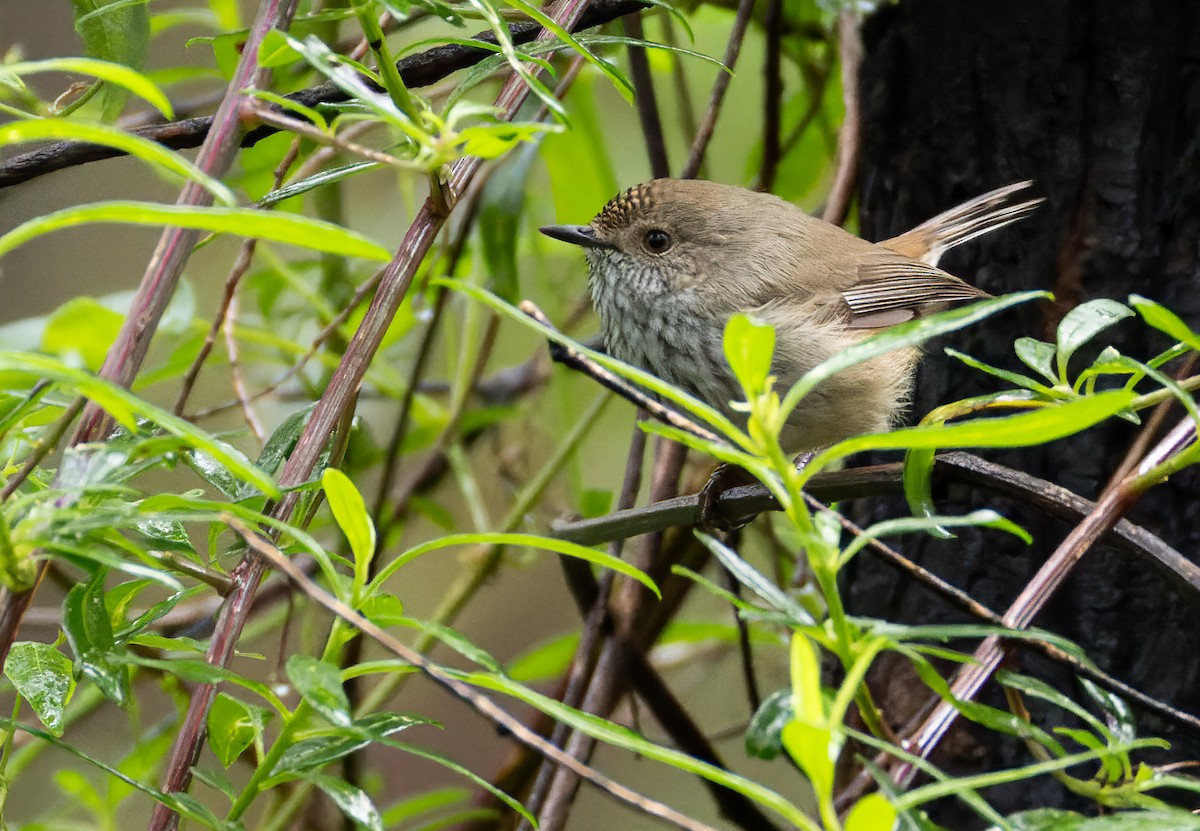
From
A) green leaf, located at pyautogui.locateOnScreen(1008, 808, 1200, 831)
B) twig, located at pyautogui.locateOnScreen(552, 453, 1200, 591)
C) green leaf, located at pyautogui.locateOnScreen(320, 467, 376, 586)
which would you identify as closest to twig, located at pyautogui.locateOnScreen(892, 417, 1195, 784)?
twig, located at pyautogui.locateOnScreen(552, 453, 1200, 591)

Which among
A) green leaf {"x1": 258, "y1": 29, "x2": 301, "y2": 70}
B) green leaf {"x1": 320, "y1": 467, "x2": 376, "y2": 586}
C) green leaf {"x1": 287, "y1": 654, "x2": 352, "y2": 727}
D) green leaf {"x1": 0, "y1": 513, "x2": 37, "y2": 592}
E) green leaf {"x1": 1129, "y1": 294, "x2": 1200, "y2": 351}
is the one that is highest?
green leaf {"x1": 258, "y1": 29, "x2": 301, "y2": 70}

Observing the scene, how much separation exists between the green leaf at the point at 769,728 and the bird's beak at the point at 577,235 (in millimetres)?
1508

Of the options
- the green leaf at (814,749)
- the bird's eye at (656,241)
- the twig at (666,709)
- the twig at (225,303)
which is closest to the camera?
the green leaf at (814,749)

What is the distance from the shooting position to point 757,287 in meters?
2.26

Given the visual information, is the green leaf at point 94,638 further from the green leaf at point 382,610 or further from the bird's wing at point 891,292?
the bird's wing at point 891,292

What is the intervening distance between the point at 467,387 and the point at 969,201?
1.10 meters

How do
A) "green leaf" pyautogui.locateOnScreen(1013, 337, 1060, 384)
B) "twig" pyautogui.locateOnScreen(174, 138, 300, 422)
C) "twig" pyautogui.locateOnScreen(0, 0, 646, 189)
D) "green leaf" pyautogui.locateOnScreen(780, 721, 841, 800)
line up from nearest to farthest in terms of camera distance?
"green leaf" pyautogui.locateOnScreen(780, 721, 841, 800)
"green leaf" pyautogui.locateOnScreen(1013, 337, 1060, 384)
"twig" pyautogui.locateOnScreen(0, 0, 646, 189)
"twig" pyautogui.locateOnScreen(174, 138, 300, 422)

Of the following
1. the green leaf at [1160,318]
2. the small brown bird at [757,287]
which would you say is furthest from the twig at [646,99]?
the green leaf at [1160,318]

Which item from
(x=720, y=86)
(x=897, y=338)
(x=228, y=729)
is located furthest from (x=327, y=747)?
(x=720, y=86)

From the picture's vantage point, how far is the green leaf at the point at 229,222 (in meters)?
0.63

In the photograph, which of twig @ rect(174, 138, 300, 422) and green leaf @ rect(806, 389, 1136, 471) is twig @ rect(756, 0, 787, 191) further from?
green leaf @ rect(806, 389, 1136, 471)

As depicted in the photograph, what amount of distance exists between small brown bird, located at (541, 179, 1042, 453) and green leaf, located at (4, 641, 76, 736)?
1.28 metres

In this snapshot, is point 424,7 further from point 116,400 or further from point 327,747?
point 327,747

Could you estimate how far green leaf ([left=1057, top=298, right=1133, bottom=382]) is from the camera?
0.99 m
